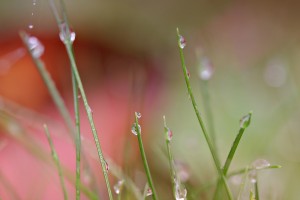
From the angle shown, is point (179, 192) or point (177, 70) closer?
point (179, 192)

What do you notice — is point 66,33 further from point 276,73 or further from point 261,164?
point 276,73

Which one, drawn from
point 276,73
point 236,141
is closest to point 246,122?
point 236,141

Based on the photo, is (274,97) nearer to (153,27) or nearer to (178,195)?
(153,27)

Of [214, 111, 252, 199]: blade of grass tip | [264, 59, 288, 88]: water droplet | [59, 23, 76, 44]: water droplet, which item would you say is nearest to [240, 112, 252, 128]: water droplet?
[214, 111, 252, 199]: blade of grass tip

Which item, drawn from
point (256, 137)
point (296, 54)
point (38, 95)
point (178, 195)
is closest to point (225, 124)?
point (256, 137)

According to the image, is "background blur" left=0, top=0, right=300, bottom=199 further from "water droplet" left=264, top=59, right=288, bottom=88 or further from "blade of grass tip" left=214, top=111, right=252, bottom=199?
"blade of grass tip" left=214, top=111, right=252, bottom=199

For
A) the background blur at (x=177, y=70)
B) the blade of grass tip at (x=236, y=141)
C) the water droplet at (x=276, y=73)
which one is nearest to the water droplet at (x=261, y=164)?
the blade of grass tip at (x=236, y=141)

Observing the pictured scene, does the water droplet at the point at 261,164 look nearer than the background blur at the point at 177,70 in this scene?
Yes

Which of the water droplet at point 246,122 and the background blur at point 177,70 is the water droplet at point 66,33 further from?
the background blur at point 177,70

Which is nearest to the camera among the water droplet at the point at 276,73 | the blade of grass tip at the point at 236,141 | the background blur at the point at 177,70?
the blade of grass tip at the point at 236,141
